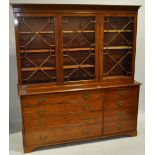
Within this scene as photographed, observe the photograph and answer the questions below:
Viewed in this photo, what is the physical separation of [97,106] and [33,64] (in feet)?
3.38

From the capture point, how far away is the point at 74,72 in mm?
2996

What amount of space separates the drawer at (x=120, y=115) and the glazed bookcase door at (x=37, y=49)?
0.90 m

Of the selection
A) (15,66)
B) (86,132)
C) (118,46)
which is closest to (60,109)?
(86,132)

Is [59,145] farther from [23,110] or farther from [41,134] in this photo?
[23,110]

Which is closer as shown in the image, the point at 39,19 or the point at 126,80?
the point at 39,19

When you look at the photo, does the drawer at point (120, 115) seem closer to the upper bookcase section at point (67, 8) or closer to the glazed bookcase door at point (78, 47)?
the glazed bookcase door at point (78, 47)

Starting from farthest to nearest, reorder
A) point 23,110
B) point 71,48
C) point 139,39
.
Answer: point 139,39, point 71,48, point 23,110

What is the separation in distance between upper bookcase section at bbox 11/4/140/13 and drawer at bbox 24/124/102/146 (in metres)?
1.51

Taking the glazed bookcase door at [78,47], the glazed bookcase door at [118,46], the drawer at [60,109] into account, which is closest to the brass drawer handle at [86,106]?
the drawer at [60,109]

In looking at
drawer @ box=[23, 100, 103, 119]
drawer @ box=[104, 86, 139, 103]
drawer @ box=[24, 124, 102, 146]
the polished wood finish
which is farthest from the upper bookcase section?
drawer @ box=[24, 124, 102, 146]

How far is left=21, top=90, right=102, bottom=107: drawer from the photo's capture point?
2664 millimetres

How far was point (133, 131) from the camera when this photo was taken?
10.4 feet

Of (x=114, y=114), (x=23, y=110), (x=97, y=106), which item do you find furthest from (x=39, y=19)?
(x=114, y=114)

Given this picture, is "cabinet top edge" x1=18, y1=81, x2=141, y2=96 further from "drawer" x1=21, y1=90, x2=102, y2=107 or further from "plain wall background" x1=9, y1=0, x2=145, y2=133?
"plain wall background" x1=9, y1=0, x2=145, y2=133
